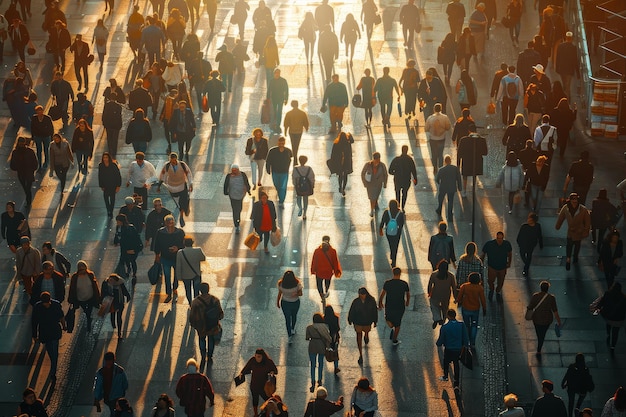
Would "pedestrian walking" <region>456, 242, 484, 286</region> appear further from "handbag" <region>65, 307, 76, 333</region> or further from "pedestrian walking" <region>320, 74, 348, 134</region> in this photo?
"pedestrian walking" <region>320, 74, 348, 134</region>

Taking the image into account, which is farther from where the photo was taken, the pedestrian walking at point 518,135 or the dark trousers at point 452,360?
the pedestrian walking at point 518,135

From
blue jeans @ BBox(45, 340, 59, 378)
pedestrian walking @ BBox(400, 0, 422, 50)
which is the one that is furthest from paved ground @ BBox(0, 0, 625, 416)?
pedestrian walking @ BBox(400, 0, 422, 50)

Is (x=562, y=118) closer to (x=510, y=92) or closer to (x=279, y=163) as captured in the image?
(x=510, y=92)

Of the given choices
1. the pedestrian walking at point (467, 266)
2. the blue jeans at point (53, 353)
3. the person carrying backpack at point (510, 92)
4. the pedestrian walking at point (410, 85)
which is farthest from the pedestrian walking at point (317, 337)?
the person carrying backpack at point (510, 92)

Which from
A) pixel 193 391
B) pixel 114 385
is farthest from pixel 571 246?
pixel 114 385

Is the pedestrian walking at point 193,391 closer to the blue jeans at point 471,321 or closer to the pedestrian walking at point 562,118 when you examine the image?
the blue jeans at point 471,321

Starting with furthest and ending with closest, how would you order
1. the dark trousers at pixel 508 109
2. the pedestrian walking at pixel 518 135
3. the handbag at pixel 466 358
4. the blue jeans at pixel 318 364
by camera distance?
the dark trousers at pixel 508 109 → the pedestrian walking at pixel 518 135 → the handbag at pixel 466 358 → the blue jeans at pixel 318 364
